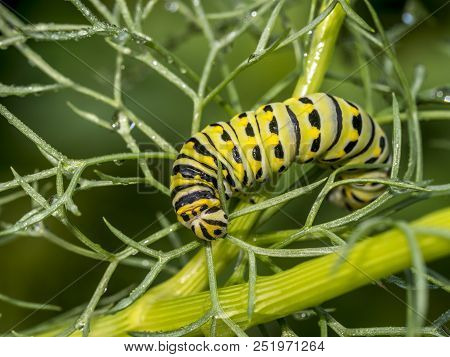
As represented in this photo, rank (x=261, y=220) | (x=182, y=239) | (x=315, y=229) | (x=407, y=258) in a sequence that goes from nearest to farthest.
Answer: (x=407, y=258) < (x=315, y=229) < (x=261, y=220) < (x=182, y=239)

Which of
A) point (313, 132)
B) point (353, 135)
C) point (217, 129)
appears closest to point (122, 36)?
point (217, 129)

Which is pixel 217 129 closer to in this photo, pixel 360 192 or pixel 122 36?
pixel 122 36

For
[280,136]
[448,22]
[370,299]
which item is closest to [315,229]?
[280,136]

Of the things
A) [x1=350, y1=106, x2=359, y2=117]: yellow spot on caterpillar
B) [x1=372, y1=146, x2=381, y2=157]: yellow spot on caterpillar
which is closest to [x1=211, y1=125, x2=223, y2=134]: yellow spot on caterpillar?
[x1=350, y1=106, x2=359, y2=117]: yellow spot on caterpillar

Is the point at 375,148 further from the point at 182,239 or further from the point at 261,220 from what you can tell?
the point at 182,239

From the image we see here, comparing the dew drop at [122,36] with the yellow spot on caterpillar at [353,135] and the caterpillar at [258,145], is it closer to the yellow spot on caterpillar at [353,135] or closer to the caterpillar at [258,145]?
the caterpillar at [258,145]

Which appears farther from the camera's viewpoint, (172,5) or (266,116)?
(172,5)

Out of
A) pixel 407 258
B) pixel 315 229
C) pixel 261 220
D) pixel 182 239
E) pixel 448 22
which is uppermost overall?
pixel 448 22
